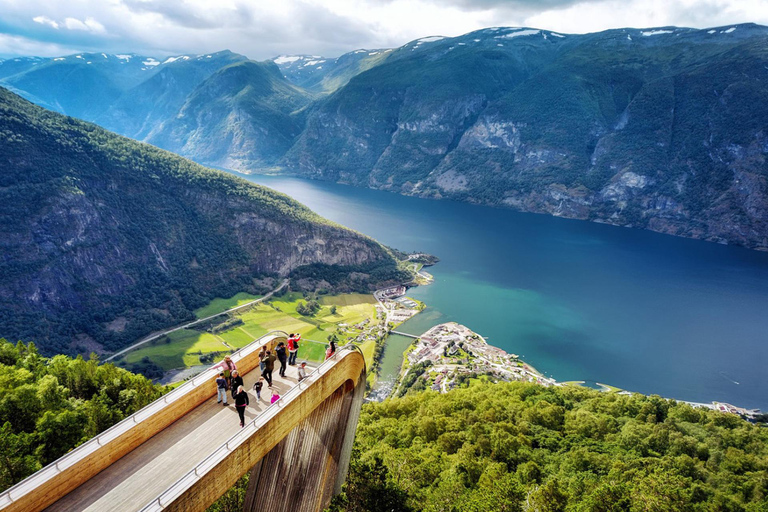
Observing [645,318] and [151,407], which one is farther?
[645,318]

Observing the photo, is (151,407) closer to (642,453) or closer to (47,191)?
(642,453)

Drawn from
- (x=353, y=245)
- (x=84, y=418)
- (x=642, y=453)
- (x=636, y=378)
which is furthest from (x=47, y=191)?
(x=636, y=378)

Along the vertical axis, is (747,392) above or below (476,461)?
below

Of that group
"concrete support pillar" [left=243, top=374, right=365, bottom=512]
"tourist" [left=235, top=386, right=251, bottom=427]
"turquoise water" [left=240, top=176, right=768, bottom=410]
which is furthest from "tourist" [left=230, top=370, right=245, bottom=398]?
"turquoise water" [left=240, top=176, right=768, bottom=410]

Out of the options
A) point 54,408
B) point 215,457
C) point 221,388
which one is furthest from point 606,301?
point 215,457

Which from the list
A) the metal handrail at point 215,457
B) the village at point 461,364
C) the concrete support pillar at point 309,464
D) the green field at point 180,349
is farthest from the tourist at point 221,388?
the green field at point 180,349

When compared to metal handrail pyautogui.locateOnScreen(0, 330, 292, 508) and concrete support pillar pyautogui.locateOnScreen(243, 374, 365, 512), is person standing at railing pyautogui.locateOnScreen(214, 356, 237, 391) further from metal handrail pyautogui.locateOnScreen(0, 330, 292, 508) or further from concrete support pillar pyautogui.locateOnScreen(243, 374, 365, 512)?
concrete support pillar pyautogui.locateOnScreen(243, 374, 365, 512)
